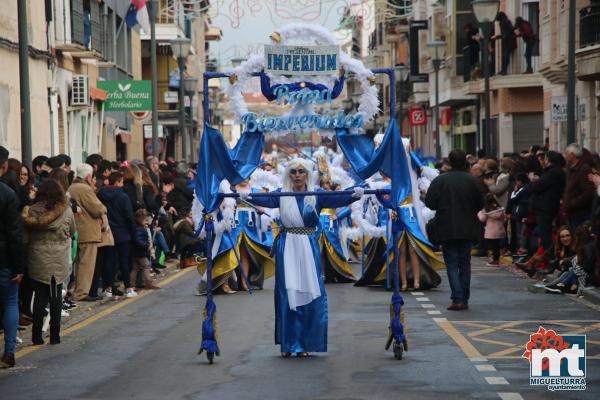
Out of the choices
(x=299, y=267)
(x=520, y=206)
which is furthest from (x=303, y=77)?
(x=520, y=206)

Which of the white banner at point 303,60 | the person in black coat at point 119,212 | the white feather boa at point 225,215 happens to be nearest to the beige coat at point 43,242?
the white banner at point 303,60

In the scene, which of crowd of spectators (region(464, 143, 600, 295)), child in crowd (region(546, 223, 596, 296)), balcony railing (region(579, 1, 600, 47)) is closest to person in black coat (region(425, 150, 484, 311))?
crowd of spectators (region(464, 143, 600, 295))

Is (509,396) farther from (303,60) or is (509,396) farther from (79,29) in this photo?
(79,29)

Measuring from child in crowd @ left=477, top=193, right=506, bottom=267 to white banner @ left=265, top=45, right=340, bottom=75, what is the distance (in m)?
13.8

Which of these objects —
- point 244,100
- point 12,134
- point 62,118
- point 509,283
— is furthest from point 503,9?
point 244,100

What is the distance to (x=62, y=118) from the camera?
121 ft

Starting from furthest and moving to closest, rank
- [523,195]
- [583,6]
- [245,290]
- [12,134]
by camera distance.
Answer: [583,6] → [12,134] → [523,195] → [245,290]

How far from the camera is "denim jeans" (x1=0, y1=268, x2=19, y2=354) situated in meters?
12.8

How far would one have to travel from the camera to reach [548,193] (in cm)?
2252

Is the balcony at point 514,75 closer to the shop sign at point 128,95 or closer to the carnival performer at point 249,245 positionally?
the shop sign at point 128,95

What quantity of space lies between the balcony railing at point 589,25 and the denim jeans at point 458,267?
16189 millimetres

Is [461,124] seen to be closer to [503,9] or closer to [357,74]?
[503,9]

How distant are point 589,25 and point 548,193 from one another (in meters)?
11.6

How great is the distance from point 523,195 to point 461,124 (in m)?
35.3
